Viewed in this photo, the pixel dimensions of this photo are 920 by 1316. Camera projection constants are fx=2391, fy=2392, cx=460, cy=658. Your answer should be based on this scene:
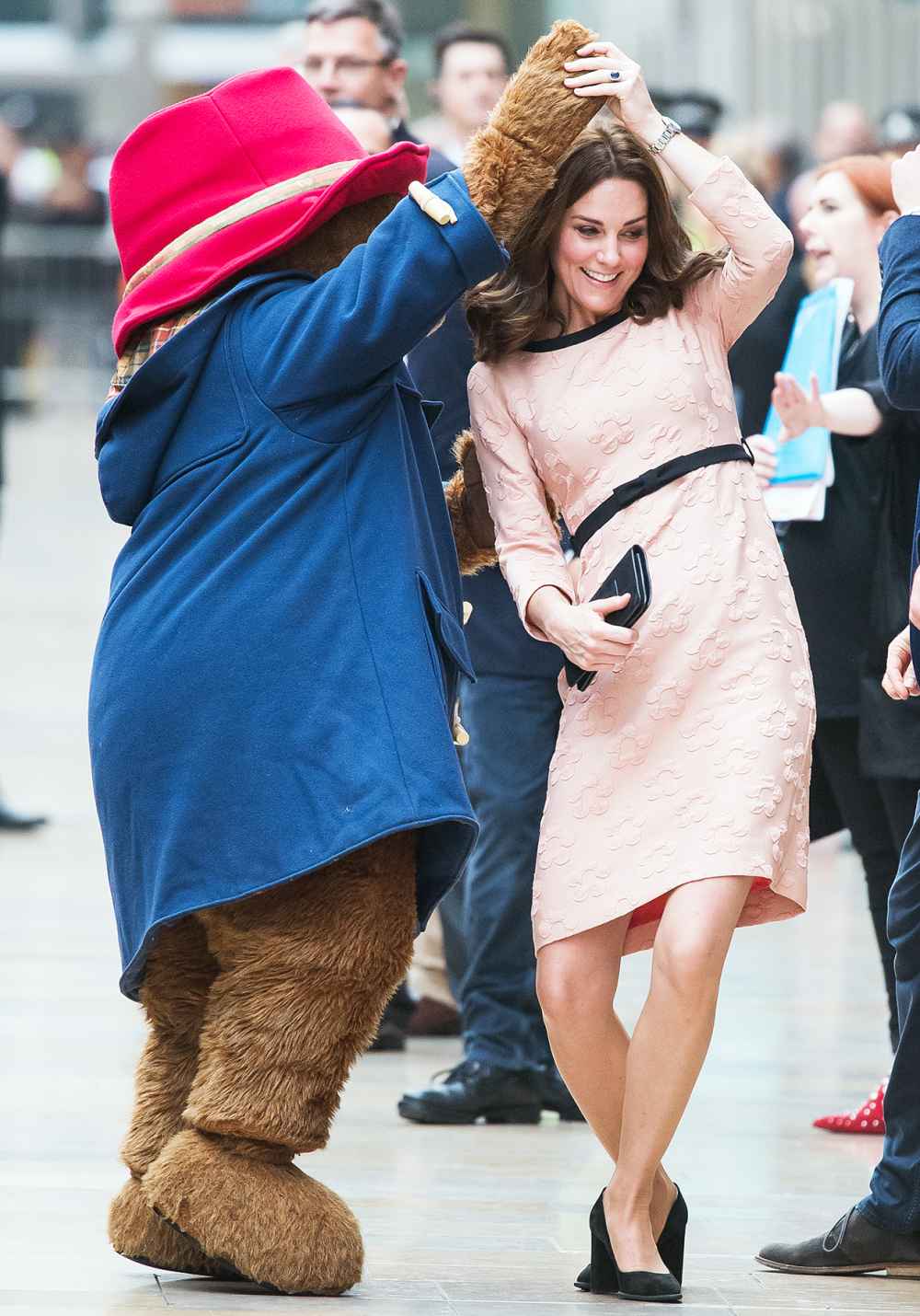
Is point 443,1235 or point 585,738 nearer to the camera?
point 585,738

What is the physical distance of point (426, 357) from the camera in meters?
4.78

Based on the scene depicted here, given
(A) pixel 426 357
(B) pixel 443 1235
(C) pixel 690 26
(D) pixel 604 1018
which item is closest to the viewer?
(D) pixel 604 1018

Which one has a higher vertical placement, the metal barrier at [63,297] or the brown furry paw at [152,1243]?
the brown furry paw at [152,1243]

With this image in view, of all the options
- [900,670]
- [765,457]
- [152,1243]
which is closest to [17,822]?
[765,457]

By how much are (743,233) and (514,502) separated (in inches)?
20.6

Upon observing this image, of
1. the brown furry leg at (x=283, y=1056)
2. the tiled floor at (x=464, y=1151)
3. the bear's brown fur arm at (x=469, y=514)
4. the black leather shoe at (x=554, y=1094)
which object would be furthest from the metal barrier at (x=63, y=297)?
the brown furry leg at (x=283, y=1056)

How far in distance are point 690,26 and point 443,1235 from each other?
48.9 ft

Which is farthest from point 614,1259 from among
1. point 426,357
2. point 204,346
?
point 426,357

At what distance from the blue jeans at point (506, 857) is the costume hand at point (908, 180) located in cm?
153

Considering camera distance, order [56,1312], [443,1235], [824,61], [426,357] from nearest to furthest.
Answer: [56,1312]
[443,1235]
[426,357]
[824,61]

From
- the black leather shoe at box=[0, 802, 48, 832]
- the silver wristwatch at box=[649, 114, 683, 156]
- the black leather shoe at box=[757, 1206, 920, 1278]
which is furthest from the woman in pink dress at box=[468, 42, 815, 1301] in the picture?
the black leather shoe at box=[0, 802, 48, 832]

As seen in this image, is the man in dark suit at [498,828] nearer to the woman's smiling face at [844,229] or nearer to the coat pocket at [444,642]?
the woman's smiling face at [844,229]

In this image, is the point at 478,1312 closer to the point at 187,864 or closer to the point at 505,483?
the point at 187,864

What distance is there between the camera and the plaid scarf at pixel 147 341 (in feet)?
→ 11.3
